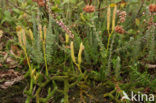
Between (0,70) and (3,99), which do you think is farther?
(0,70)

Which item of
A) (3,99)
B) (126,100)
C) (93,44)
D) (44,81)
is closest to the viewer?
(126,100)

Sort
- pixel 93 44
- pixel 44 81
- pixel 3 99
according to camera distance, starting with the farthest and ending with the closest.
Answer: pixel 93 44 → pixel 44 81 → pixel 3 99

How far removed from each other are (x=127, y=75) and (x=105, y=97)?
30 cm

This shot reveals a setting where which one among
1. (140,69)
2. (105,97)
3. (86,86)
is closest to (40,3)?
(86,86)

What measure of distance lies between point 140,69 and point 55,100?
725 millimetres

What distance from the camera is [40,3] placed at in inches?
49.8

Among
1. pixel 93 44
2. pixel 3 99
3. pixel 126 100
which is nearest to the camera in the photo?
pixel 126 100

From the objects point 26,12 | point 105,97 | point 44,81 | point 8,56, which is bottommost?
point 105,97

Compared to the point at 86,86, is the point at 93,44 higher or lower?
higher

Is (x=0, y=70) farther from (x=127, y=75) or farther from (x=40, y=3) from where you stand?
(x=127, y=75)

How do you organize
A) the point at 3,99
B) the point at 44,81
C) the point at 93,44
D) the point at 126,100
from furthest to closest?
the point at 93,44 → the point at 44,81 → the point at 3,99 → the point at 126,100

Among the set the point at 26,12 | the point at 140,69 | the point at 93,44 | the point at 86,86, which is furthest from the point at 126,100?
the point at 26,12

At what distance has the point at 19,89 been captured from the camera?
1.27 meters

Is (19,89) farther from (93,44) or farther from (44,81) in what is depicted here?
(93,44)
